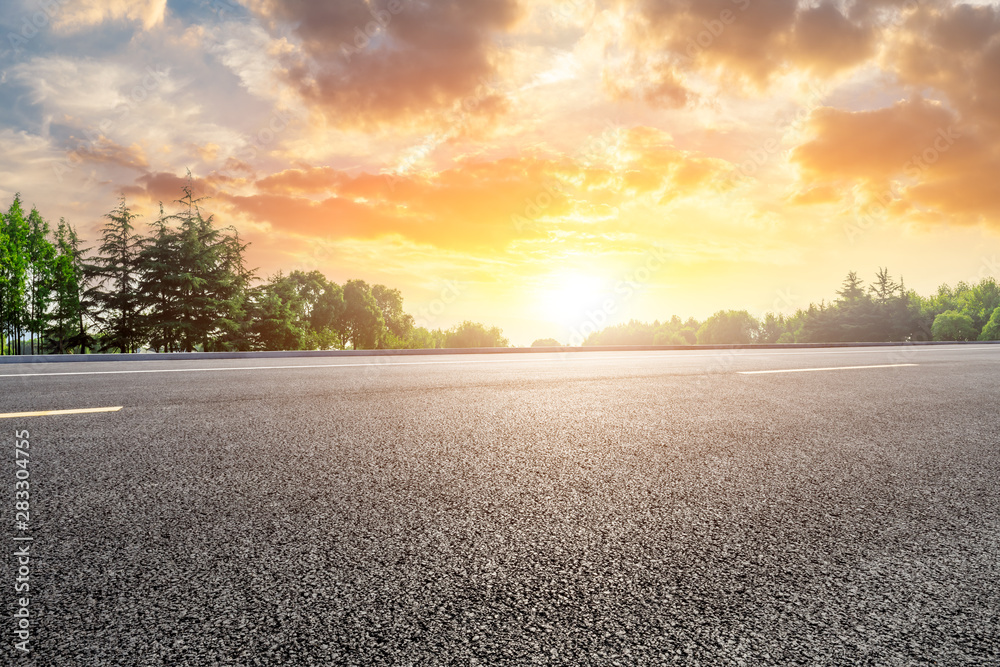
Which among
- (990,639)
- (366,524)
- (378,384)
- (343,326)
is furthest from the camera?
(343,326)

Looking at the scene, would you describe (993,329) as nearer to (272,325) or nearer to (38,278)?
(272,325)

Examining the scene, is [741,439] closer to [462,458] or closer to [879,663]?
[462,458]

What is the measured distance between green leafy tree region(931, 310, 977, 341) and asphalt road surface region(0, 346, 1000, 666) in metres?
77.4

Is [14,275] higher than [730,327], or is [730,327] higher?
[14,275]

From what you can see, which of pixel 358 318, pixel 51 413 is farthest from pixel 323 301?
pixel 51 413

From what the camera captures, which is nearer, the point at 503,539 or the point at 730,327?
the point at 503,539

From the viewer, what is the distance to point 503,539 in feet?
6.74

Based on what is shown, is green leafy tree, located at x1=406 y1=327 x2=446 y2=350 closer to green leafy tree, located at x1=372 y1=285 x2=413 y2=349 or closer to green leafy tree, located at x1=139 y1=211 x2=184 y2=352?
green leafy tree, located at x1=372 y1=285 x2=413 y2=349

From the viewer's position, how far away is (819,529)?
223 cm

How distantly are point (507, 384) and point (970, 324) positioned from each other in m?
80.5

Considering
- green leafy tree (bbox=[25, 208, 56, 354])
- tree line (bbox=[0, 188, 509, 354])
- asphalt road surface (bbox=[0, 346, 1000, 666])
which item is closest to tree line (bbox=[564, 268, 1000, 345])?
tree line (bbox=[0, 188, 509, 354])

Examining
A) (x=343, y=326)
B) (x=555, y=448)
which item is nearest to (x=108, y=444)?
(x=555, y=448)

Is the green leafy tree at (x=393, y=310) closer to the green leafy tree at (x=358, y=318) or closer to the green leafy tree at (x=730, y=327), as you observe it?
the green leafy tree at (x=358, y=318)

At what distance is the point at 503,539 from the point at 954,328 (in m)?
83.1
